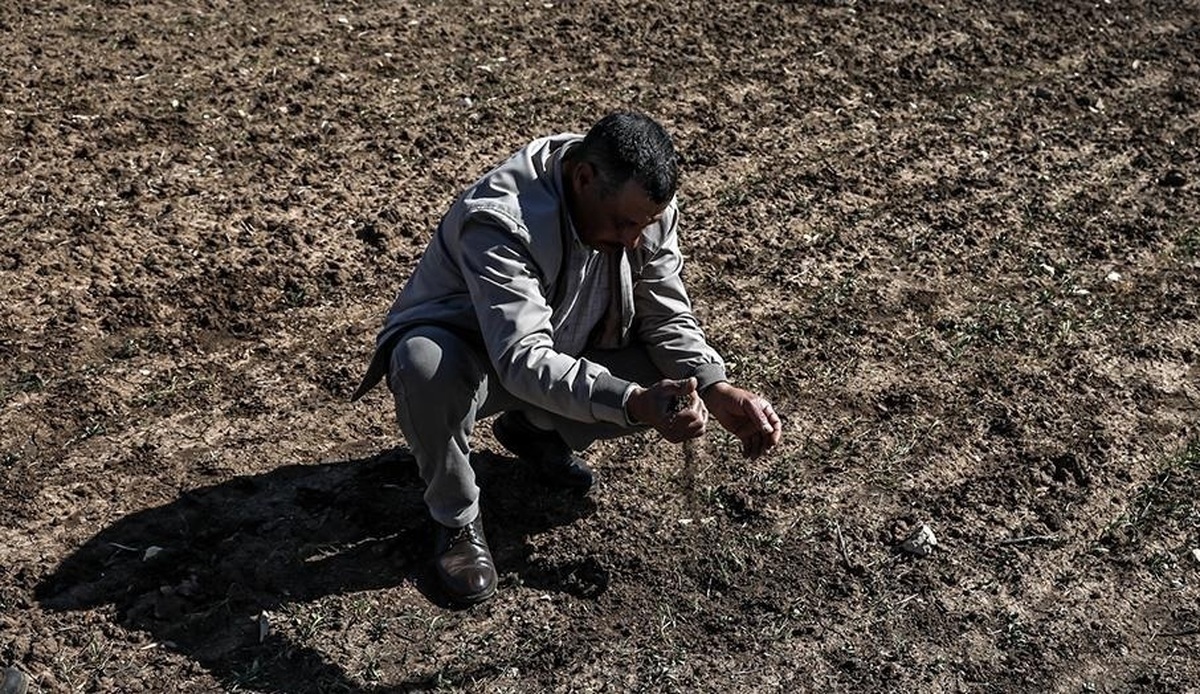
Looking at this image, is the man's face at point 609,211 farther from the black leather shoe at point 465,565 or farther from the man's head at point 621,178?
the black leather shoe at point 465,565

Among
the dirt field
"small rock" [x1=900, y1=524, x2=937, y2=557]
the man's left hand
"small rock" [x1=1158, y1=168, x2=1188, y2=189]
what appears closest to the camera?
the man's left hand

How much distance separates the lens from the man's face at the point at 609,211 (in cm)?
414

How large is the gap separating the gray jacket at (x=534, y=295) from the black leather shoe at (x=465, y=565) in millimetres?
476

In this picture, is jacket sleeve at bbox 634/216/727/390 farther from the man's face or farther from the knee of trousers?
the knee of trousers

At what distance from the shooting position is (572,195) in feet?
14.0

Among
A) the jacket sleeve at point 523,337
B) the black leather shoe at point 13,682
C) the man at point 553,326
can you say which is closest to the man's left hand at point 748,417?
the man at point 553,326

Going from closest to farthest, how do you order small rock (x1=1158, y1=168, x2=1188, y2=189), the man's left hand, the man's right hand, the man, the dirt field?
1. the man's right hand
2. the man
3. the man's left hand
4. the dirt field
5. small rock (x1=1158, y1=168, x2=1188, y2=189)

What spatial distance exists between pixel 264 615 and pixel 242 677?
0.22 metres

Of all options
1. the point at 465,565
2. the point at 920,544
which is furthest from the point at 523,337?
the point at 920,544

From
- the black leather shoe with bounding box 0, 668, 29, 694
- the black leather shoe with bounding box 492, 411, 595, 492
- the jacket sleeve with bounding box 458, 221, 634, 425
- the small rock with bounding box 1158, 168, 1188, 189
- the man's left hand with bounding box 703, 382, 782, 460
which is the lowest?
the small rock with bounding box 1158, 168, 1188, 189

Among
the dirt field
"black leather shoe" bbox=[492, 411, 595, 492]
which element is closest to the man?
"black leather shoe" bbox=[492, 411, 595, 492]

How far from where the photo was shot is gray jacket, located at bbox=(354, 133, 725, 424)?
4113 millimetres

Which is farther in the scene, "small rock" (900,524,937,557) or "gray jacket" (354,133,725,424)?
"small rock" (900,524,937,557)

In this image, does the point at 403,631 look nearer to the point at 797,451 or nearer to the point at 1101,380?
the point at 797,451
